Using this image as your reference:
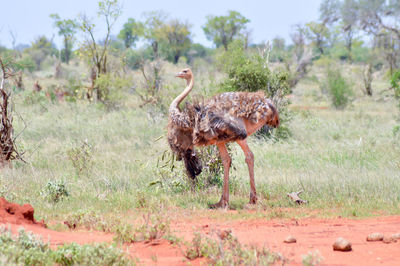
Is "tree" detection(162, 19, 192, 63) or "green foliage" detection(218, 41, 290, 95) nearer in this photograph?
"green foliage" detection(218, 41, 290, 95)

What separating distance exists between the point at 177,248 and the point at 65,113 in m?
14.1

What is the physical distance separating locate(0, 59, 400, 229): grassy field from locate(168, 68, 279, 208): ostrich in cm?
81

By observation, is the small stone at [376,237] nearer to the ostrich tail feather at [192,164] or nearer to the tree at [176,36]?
the ostrich tail feather at [192,164]

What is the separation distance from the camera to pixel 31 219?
588cm

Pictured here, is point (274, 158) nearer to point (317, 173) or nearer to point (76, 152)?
point (317, 173)

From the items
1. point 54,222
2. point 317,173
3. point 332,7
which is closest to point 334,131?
point 317,173

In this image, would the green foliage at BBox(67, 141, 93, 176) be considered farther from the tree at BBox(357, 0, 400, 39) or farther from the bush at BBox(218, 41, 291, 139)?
the tree at BBox(357, 0, 400, 39)

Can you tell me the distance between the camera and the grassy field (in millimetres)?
7789

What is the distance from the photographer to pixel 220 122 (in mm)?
7445

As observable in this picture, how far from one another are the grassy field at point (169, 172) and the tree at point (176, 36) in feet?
113

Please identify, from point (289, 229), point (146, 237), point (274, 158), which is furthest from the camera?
point (274, 158)

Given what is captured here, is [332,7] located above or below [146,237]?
above

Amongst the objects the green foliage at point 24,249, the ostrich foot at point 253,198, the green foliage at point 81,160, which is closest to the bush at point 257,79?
the green foliage at point 81,160

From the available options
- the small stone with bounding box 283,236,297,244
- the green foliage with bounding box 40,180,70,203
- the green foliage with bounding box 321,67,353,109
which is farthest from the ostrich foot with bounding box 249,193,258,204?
the green foliage with bounding box 321,67,353,109
